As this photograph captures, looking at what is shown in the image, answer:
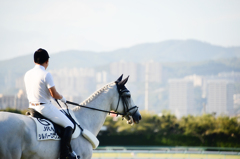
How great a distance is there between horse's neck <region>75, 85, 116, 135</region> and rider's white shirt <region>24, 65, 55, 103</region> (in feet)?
3.06

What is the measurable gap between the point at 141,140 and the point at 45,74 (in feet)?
117

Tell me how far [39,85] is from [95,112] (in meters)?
1.37

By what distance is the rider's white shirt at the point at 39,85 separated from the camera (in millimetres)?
5504

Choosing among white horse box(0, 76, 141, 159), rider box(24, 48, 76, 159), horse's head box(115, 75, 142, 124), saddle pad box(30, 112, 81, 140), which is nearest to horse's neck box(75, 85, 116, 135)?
white horse box(0, 76, 141, 159)

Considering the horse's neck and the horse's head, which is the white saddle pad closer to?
the horse's neck

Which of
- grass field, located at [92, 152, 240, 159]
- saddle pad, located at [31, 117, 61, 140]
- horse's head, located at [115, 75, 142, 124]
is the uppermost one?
horse's head, located at [115, 75, 142, 124]

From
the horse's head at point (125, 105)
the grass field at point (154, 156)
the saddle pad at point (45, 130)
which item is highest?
the horse's head at point (125, 105)

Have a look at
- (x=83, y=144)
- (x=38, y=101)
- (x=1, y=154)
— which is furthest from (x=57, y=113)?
(x=1, y=154)

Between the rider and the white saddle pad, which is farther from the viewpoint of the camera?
the rider

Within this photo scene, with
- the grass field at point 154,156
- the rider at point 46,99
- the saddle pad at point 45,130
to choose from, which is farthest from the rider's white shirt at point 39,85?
the grass field at point 154,156

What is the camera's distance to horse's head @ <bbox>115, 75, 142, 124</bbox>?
6672mm

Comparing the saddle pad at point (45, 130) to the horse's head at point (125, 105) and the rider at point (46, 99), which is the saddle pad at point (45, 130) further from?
the horse's head at point (125, 105)

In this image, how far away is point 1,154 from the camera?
4.73 meters

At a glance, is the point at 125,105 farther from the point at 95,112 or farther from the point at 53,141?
the point at 53,141
